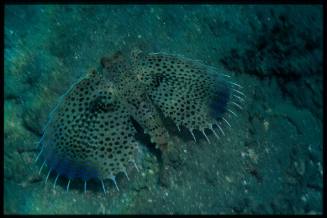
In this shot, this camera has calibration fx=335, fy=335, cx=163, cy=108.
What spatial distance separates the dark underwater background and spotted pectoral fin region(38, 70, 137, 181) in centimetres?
32

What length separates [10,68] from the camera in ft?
16.9

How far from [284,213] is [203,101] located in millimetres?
1877

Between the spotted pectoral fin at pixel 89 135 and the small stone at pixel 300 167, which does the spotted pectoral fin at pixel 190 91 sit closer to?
the spotted pectoral fin at pixel 89 135

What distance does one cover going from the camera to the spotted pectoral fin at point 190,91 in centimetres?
480

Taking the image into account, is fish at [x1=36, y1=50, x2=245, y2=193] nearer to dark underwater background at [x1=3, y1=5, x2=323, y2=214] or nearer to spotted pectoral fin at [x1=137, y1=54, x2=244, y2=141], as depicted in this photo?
spotted pectoral fin at [x1=137, y1=54, x2=244, y2=141]

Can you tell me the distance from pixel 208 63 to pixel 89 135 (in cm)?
221

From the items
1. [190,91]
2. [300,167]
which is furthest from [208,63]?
[300,167]

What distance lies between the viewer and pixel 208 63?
17.7ft

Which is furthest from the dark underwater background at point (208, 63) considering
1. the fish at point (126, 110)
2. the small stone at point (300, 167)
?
the fish at point (126, 110)

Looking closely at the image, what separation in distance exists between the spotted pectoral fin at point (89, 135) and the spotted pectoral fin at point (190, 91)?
0.61 meters

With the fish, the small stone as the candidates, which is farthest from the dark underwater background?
the fish

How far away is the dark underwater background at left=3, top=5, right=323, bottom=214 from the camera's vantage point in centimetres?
459

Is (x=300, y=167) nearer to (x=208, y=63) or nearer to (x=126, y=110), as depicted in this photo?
(x=208, y=63)
